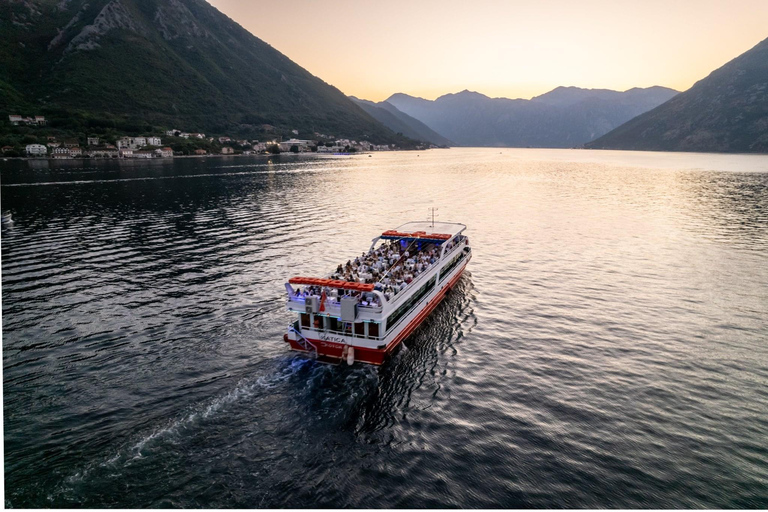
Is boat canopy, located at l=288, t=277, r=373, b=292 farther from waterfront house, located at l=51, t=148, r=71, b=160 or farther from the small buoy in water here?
waterfront house, located at l=51, t=148, r=71, b=160

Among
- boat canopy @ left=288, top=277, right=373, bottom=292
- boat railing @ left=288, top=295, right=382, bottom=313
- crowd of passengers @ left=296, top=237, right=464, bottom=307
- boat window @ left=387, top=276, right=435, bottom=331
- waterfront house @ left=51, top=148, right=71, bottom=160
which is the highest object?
waterfront house @ left=51, top=148, right=71, bottom=160

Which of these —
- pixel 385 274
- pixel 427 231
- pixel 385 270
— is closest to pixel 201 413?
pixel 385 274

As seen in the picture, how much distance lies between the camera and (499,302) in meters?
40.9

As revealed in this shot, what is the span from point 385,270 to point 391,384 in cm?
1168

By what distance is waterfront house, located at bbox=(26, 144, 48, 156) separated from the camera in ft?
589

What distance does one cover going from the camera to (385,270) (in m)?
36.5

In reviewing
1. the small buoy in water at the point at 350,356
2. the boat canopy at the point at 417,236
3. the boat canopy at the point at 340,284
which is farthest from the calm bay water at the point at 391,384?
Answer: the boat canopy at the point at 417,236

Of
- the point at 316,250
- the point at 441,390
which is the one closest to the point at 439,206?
the point at 316,250

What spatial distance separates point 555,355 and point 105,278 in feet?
147

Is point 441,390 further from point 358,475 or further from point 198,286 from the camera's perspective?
point 198,286

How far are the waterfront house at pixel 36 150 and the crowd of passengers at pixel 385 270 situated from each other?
21113 cm

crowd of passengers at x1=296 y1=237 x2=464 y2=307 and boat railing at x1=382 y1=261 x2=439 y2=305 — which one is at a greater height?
crowd of passengers at x1=296 y1=237 x2=464 y2=307

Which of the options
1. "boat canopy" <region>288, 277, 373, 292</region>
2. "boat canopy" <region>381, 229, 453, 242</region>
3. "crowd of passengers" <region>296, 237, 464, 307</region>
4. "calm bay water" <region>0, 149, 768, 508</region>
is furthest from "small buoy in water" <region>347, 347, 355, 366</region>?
"boat canopy" <region>381, 229, 453, 242</region>

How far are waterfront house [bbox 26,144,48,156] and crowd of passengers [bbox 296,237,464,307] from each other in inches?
8312
